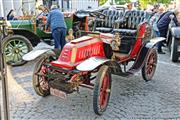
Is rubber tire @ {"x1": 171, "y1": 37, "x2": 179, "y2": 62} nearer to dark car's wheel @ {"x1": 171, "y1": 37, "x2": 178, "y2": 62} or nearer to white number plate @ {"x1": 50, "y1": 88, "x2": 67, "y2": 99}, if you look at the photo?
dark car's wheel @ {"x1": 171, "y1": 37, "x2": 178, "y2": 62}

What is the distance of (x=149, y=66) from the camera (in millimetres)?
6422

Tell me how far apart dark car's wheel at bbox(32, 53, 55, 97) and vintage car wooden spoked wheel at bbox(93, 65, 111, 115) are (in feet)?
3.41

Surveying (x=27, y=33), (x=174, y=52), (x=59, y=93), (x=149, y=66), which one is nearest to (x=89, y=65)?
(x=59, y=93)

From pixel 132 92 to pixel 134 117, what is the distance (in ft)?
3.92

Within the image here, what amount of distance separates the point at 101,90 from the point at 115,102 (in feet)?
2.29

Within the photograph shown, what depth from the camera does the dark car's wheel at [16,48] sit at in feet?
25.3

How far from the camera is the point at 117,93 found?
551cm

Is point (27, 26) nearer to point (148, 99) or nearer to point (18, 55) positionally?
point (18, 55)

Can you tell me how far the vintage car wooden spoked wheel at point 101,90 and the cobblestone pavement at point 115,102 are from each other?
0.14 metres

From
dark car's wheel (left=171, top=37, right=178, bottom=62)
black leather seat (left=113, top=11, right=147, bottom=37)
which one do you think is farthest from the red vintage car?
dark car's wheel (left=171, top=37, right=178, bottom=62)

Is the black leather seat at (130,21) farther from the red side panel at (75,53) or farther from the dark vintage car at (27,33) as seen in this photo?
the red side panel at (75,53)

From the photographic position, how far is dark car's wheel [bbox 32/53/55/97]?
495 cm

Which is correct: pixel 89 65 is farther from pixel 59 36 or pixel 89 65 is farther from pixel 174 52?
pixel 174 52

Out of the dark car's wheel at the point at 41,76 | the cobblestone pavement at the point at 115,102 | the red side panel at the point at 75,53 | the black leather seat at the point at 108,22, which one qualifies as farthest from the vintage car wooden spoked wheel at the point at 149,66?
the dark car's wheel at the point at 41,76
